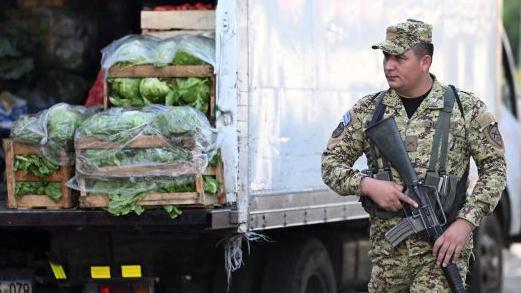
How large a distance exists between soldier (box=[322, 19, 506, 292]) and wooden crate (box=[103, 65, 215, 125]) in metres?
1.41

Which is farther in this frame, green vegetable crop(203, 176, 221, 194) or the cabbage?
the cabbage

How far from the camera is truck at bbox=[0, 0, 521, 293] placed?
21.8ft

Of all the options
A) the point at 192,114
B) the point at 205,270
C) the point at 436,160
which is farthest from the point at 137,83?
the point at 436,160

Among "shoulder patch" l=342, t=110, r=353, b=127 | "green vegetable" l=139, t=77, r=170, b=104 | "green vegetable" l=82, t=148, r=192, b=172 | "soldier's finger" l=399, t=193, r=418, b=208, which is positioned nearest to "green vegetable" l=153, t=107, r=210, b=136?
"green vegetable" l=82, t=148, r=192, b=172

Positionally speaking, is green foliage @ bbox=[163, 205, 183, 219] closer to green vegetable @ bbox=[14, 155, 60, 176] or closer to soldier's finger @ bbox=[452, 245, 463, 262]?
green vegetable @ bbox=[14, 155, 60, 176]

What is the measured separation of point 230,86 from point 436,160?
1.56 metres

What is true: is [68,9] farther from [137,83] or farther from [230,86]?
[230,86]

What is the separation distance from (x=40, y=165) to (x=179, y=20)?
1.33 metres

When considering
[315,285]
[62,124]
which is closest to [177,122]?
[62,124]

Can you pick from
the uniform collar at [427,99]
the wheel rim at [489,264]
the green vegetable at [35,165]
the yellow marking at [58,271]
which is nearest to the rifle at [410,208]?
the uniform collar at [427,99]

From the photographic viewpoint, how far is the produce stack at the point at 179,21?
7.43m

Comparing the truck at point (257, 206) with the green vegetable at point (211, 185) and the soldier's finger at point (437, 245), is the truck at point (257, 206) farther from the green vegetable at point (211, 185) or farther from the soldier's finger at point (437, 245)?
the soldier's finger at point (437, 245)

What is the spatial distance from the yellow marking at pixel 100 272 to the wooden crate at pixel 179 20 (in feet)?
5.05

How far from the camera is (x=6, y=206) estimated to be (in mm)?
6945
